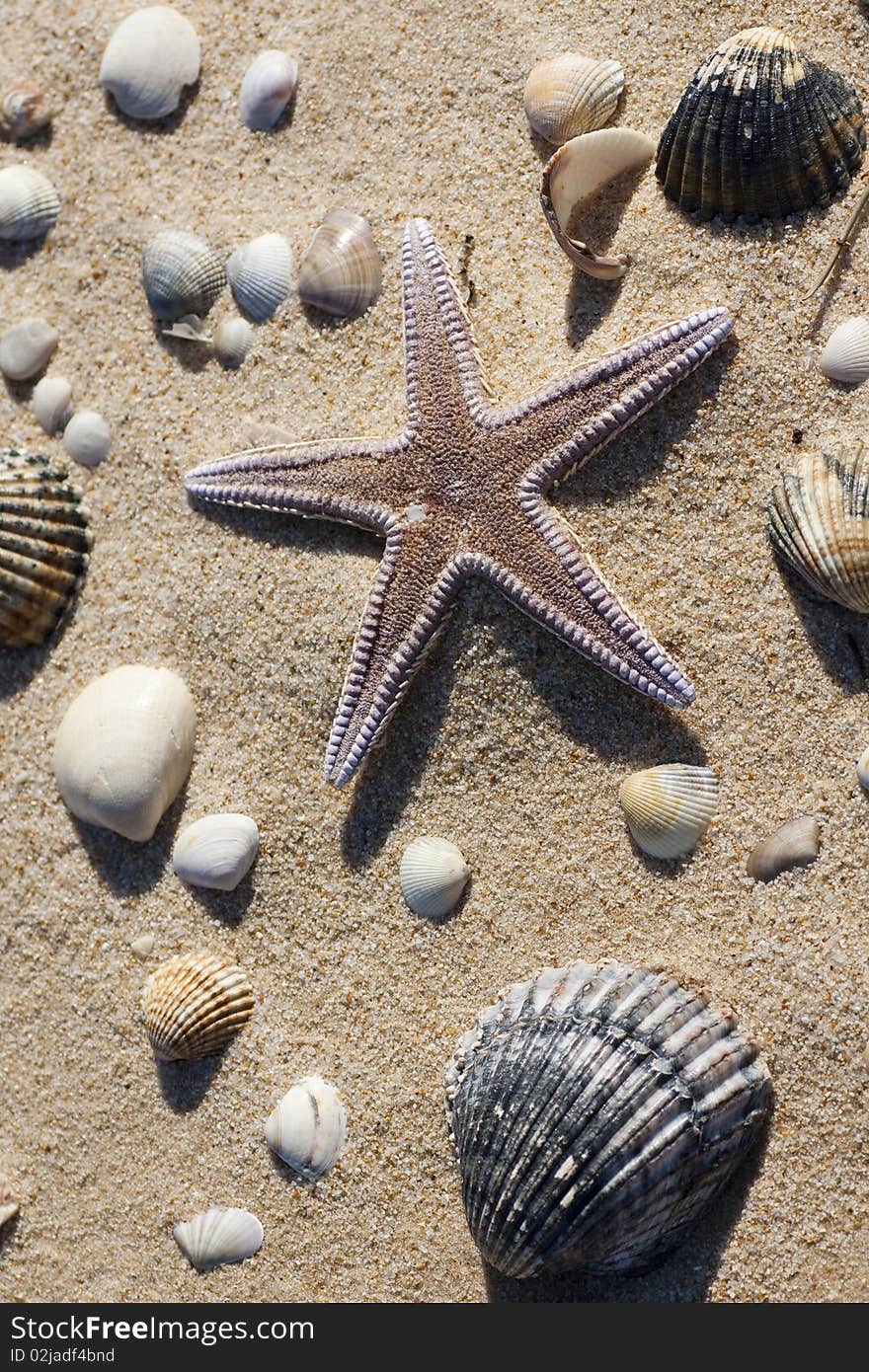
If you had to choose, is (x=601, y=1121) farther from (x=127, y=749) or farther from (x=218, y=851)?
(x=127, y=749)

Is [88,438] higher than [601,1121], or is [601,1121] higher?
[88,438]

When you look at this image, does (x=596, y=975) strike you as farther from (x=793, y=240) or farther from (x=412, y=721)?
(x=793, y=240)

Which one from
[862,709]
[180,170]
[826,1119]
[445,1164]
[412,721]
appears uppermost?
[180,170]

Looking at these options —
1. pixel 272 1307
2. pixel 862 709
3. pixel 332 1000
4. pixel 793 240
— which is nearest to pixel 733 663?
pixel 862 709

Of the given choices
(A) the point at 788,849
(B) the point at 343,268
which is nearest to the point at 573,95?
(B) the point at 343,268

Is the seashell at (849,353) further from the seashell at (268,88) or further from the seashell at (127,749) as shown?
the seashell at (127,749)
